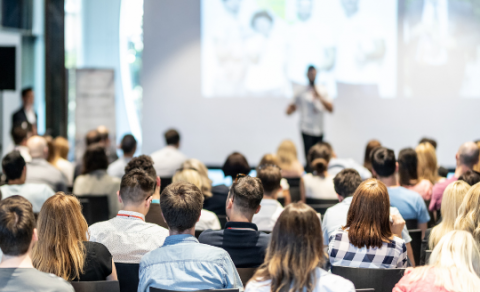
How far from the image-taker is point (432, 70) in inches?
315

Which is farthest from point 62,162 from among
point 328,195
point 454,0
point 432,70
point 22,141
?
point 454,0

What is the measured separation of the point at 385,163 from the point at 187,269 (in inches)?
81.3

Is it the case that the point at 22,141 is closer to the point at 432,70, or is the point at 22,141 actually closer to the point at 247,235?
the point at 247,235

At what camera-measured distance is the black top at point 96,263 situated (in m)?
2.18

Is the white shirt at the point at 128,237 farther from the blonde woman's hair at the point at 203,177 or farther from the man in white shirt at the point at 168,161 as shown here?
the man in white shirt at the point at 168,161

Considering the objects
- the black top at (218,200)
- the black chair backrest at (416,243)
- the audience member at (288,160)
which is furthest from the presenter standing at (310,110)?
the black chair backrest at (416,243)

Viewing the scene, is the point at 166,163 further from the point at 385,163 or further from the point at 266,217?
the point at 385,163

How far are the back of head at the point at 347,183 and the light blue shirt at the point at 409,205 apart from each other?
0.43m

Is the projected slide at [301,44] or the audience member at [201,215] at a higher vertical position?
the projected slide at [301,44]

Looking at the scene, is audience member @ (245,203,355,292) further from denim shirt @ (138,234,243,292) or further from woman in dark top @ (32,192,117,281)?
woman in dark top @ (32,192,117,281)

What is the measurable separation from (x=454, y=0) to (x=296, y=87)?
2736mm

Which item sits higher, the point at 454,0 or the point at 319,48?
the point at 454,0

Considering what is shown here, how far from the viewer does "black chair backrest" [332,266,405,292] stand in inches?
86.6

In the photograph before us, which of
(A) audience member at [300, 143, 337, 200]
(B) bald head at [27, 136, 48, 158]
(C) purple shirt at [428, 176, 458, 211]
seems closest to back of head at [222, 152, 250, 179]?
(A) audience member at [300, 143, 337, 200]
